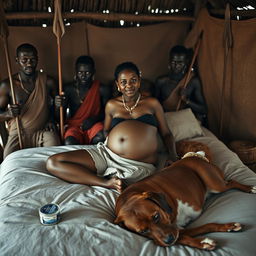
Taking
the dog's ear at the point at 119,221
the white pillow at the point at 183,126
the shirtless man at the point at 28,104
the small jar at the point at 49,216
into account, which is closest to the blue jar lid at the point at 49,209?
the small jar at the point at 49,216

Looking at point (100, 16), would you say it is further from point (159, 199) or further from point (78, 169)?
point (159, 199)

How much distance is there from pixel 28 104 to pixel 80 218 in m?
1.78

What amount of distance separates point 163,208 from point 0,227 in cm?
86

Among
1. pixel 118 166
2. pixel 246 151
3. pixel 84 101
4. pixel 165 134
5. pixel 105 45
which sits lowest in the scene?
pixel 246 151

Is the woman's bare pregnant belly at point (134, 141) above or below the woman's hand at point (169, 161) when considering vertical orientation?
above

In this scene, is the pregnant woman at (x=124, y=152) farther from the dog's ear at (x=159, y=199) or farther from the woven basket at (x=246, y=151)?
the woven basket at (x=246, y=151)

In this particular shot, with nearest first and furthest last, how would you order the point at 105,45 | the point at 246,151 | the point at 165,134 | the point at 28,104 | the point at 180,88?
the point at 165,134, the point at 246,151, the point at 28,104, the point at 180,88, the point at 105,45

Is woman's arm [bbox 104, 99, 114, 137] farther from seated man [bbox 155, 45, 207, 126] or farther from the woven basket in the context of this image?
the woven basket

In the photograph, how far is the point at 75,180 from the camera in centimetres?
228

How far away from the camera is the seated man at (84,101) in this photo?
3.36m

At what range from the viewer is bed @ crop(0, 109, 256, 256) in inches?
62.4

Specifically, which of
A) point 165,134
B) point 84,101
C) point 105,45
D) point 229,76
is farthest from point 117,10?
point 165,134

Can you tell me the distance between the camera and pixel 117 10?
386 cm

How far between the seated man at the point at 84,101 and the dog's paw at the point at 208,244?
1.87 meters
